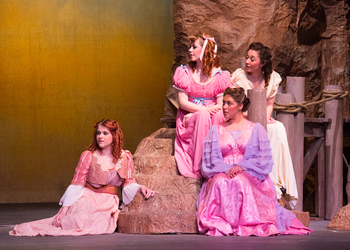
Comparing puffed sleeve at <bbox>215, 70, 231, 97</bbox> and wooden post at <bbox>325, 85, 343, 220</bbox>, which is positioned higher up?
puffed sleeve at <bbox>215, 70, 231, 97</bbox>

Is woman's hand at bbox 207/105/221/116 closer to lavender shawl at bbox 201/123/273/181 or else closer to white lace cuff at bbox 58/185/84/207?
lavender shawl at bbox 201/123/273/181

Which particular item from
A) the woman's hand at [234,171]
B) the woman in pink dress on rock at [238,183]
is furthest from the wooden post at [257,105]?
the woman's hand at [234,171]

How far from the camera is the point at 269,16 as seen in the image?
818 centimetres

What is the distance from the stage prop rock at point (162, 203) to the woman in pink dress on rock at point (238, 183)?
15 cm

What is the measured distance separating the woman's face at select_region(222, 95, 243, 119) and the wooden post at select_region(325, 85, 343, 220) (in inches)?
95.5

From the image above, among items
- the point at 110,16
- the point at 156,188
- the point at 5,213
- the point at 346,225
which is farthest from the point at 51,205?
the point at 346,225

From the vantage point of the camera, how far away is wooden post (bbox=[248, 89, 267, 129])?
538 centimetres

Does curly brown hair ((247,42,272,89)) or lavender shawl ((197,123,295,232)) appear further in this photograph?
curly brown hair ((247,42,272,89))

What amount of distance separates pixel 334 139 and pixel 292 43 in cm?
181

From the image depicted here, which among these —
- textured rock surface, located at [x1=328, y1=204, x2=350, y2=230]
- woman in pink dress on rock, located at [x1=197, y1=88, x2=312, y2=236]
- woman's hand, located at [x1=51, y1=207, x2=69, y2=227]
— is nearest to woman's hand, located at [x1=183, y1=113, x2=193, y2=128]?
woman in pink dress on rock, located at [x1=197, y1=88, x2=312, y2=236]

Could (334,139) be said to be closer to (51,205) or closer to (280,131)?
(280,131)

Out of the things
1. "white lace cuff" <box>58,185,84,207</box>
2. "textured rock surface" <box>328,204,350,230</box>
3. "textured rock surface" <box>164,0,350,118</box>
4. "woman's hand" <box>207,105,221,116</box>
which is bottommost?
"textured rock surface" <box>328,204,350,230</box>

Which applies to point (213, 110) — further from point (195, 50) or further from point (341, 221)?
point (341, 221)

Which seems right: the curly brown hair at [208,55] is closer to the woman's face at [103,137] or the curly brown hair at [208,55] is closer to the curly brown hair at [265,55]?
the curly brown hair at [265,55]
